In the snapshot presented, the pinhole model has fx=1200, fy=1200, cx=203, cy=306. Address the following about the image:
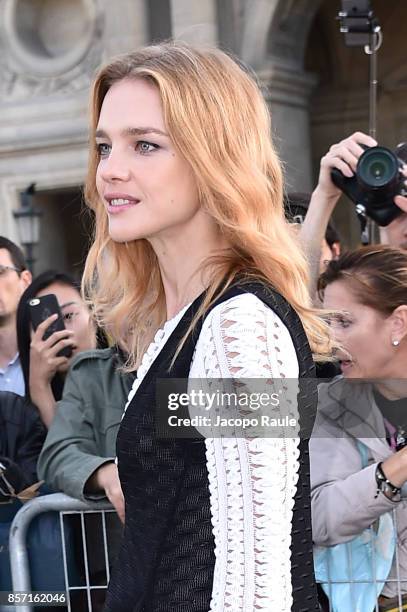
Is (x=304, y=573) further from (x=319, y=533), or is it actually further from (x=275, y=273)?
(x=319, y=533)

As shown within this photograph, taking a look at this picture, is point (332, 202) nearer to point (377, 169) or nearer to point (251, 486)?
point (377, 169)

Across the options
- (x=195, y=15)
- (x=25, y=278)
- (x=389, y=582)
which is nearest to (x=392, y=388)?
(x=389, y=582)

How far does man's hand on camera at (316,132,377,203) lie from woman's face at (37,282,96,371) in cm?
97

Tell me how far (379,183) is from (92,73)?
11147 millimetres

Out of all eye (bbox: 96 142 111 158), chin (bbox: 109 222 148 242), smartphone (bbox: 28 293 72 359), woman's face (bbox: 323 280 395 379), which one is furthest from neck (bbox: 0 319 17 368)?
chin (bbox: 109 222 148 242)

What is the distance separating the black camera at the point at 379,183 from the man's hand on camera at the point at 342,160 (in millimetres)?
24

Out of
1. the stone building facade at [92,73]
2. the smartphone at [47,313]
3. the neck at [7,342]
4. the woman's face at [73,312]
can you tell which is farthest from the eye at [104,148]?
the stone building facade at [92,73]

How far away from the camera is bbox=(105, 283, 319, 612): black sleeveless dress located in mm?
1701

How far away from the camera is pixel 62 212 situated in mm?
16219

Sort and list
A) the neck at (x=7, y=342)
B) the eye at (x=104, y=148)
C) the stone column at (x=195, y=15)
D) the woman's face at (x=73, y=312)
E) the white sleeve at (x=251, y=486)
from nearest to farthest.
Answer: the white sleeve at (x=251, y=486) < the eye at (x=104, y=148) < the woman's face at (x=73, y=312) < the neck at (x=7, y=342) < the stone column at (x=195, y=15)

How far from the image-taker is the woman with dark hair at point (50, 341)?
3795 mm

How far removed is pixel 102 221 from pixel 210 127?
0.40 m

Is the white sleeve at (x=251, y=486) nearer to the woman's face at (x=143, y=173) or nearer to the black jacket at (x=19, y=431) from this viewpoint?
the woman's face at (x=143, y=173)

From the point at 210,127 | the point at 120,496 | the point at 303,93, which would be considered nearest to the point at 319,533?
the point at 120,496
